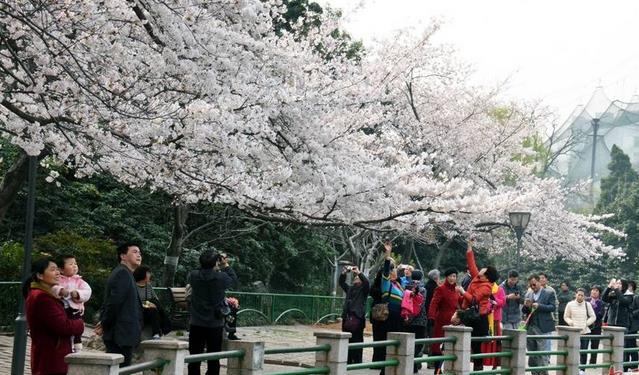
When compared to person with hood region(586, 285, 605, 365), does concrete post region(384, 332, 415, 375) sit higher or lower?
lower

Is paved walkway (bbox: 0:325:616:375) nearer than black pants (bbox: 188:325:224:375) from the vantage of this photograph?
No

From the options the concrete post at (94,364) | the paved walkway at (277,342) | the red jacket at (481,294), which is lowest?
the paved walkway at (277,342)

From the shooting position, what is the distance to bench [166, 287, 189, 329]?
20386 mm

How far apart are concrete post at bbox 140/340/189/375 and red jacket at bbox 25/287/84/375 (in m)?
1.14

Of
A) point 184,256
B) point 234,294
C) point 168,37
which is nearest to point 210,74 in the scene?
point 168,37

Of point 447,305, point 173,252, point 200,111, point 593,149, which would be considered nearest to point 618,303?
point 447,305

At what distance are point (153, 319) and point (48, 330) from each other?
258 cm

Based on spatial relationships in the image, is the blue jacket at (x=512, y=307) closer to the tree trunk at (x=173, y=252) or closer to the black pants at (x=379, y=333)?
the black pants at (x=379, y=333)

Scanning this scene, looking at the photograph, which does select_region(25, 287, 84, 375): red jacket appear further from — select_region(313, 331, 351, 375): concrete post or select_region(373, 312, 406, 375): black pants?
select_region(373, 312, 406, 375): black pants

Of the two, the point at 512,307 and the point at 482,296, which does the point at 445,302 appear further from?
the point at 512,307

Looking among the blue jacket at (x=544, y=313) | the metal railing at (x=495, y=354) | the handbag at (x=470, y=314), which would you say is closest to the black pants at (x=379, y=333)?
the handbag at (x=470, y=314)

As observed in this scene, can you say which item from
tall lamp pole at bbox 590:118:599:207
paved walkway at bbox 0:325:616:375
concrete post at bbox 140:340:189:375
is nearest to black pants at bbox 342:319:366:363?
paved walkway at bbox 0:325:616:375

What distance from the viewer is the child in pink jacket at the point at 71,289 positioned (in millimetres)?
9307

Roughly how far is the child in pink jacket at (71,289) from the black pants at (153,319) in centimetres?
160
